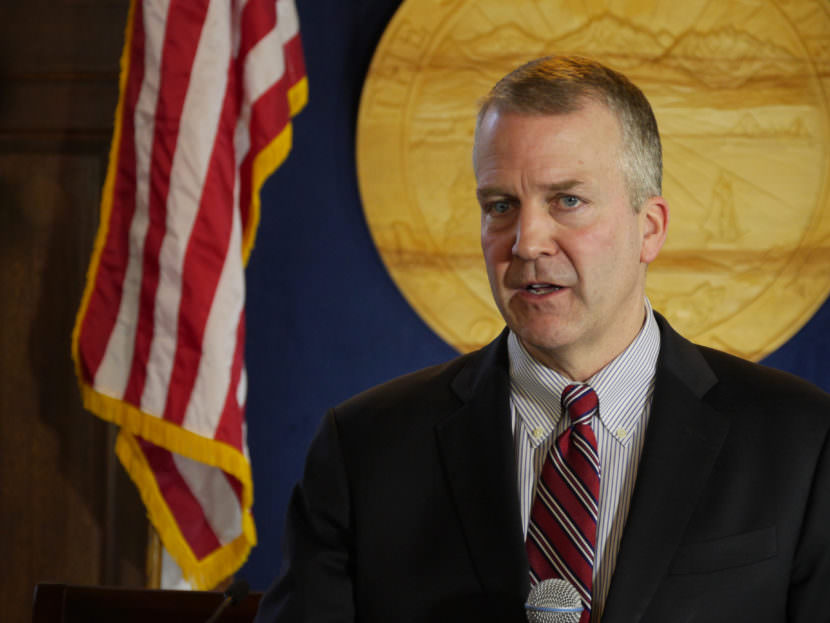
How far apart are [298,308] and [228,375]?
431 mm

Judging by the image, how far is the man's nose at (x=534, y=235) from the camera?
1.21 meters

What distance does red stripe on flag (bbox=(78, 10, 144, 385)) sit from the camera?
7.89ft

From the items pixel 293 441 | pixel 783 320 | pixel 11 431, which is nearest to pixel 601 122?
pixel 783 320

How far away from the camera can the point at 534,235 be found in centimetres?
121

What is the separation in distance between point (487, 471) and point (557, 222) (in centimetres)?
35

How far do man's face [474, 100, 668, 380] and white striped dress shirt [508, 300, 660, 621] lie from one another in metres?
0.07

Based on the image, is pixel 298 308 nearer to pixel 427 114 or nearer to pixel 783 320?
pixel 427 114

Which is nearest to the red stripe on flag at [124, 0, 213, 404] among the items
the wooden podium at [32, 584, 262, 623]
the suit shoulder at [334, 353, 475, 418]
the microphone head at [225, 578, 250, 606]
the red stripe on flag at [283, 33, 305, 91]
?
the red stripe on flag at [283, 33, 305, 91]

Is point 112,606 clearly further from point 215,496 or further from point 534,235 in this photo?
point 534,235

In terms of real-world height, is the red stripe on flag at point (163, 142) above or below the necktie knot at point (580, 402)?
above

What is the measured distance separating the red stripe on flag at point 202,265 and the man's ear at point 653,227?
1334 millimetres

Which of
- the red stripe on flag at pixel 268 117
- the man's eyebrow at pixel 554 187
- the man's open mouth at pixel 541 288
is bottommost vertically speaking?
the man's open mouth at pixel 541 288

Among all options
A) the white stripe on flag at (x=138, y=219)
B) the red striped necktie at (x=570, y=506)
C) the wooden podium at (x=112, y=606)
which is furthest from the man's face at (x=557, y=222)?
the white stripe on flag at (x=138, y=219)

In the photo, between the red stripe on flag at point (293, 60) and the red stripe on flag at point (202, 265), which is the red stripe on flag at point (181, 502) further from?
the red stripe on flag at point (293, 60)
